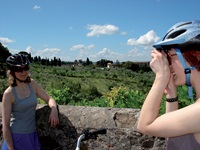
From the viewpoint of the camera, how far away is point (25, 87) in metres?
3.46

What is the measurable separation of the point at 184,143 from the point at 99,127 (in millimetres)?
1664

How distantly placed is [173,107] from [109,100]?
258cm

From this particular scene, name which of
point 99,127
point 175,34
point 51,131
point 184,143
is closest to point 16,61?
point 51,131

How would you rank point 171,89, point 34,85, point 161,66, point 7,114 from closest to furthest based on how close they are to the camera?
point 161,66, point 171,89, point 7,114, point 34,85

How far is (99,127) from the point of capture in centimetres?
337

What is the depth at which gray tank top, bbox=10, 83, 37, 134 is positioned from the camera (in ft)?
10.8

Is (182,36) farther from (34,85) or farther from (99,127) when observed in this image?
(34,85)

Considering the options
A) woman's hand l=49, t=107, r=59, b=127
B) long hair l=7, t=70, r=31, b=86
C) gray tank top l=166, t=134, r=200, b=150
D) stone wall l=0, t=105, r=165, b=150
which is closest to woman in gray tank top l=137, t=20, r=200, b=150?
gray tank top l=166, t=134, r=200, b=150

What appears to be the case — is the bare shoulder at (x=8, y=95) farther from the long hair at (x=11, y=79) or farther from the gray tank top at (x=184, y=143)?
the gray tank top at (x=184, y=143)

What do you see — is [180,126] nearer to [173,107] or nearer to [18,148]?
[173,107]

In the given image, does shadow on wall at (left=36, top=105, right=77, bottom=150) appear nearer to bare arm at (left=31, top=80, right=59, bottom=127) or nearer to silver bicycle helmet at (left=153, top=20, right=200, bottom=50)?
bare arm at (left=31, top=80, right=59, bottom=127)

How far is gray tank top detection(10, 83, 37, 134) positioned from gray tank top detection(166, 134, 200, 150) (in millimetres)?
1883

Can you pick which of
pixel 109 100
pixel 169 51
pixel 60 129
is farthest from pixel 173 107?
pixel 109 100

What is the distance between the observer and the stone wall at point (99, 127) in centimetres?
330
